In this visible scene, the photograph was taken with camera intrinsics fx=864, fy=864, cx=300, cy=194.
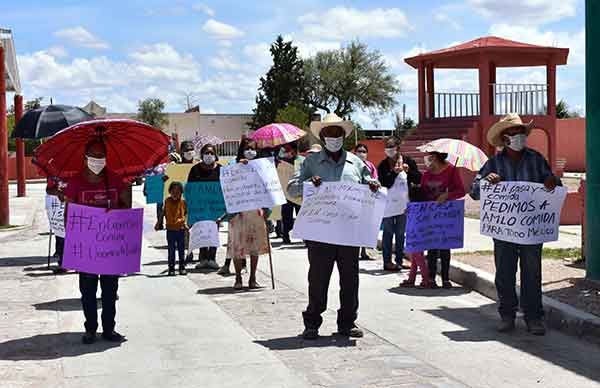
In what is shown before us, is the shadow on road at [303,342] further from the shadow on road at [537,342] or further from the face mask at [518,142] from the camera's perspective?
the face mask at [518,142]

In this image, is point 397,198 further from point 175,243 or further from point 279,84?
point 279,84

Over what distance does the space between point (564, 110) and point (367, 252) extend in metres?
61.6

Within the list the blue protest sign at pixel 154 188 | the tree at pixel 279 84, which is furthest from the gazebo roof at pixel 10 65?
the tree at pixel 279 84

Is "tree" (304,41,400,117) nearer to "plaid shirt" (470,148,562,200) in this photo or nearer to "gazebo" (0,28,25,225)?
"gazebo" (0,28,25,225)

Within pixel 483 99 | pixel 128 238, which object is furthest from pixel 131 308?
pixel 483 99

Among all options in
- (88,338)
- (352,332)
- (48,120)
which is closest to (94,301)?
(88,338)

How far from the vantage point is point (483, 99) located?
3169 centimetres

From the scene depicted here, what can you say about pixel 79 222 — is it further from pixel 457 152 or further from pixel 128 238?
pixel 457 152

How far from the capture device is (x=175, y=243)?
13133mm

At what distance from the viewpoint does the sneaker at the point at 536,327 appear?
343 inches

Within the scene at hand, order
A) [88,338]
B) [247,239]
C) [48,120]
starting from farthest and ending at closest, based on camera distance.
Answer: [48,120]
[247,239]
[88,338]

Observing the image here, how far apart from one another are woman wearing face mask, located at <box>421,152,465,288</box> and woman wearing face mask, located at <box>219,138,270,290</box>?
2264 millimetres

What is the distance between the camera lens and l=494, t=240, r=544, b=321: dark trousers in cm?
871

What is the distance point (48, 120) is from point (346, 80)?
2588 inches
